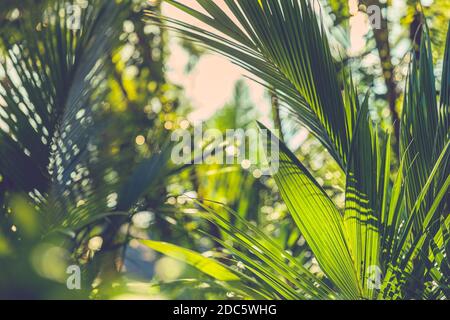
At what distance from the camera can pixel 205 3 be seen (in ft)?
4.05

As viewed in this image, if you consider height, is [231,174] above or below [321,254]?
above

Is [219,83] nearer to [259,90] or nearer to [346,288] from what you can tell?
[259,90]

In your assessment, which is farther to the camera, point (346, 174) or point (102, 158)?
point (102, 158)

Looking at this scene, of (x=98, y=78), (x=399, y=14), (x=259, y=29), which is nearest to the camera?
(x=259, y=29)

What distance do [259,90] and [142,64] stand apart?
0.55m

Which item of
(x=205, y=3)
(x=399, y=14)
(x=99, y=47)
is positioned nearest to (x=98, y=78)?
(x=99, y=47)

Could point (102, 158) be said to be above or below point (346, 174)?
above

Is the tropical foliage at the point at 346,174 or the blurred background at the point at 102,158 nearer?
the tropical foliage at the point at 346,174

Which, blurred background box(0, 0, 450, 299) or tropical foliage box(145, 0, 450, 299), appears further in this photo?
blurred background box(0, 0, 450, 299)

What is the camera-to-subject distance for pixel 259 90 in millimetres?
2709

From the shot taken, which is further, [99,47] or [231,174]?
[231,174]

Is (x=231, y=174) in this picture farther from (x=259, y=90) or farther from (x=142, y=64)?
(x=142, y=64)
